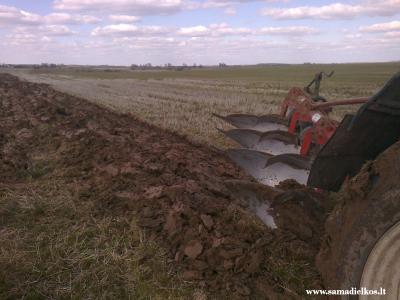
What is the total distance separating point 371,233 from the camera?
2301 millimetres

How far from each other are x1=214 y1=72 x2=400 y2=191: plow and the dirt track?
0.33 m

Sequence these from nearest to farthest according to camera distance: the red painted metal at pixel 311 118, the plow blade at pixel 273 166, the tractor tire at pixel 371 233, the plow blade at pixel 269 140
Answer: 1. the tractor tire at pixel 371 233
2. the red painted metal at pixel 311 118
3. the plow blade at pixel 273 166
4. the plow blade at pixel 269 140

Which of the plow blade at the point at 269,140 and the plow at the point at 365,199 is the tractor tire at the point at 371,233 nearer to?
the plow at the point at 365,199

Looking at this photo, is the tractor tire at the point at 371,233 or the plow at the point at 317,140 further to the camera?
the plow at the point at 317,140

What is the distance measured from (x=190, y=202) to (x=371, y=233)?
252 centimetres

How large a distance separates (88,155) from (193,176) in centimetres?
214

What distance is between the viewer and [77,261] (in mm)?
3842

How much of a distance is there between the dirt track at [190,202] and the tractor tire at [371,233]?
0.82m

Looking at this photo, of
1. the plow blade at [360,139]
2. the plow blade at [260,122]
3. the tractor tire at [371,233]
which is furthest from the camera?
the plow blade at [260,122]

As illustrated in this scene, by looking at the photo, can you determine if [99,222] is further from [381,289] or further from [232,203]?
[381,289]

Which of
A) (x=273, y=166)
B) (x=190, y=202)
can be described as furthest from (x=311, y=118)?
(x=190, y=202)

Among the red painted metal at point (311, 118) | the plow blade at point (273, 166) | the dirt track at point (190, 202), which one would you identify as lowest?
the dirt track at point (190, 202)

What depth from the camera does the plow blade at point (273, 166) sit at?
500 cm

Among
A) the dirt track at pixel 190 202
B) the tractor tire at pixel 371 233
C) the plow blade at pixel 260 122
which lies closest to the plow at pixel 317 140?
the plow blade at pixel 260 122
